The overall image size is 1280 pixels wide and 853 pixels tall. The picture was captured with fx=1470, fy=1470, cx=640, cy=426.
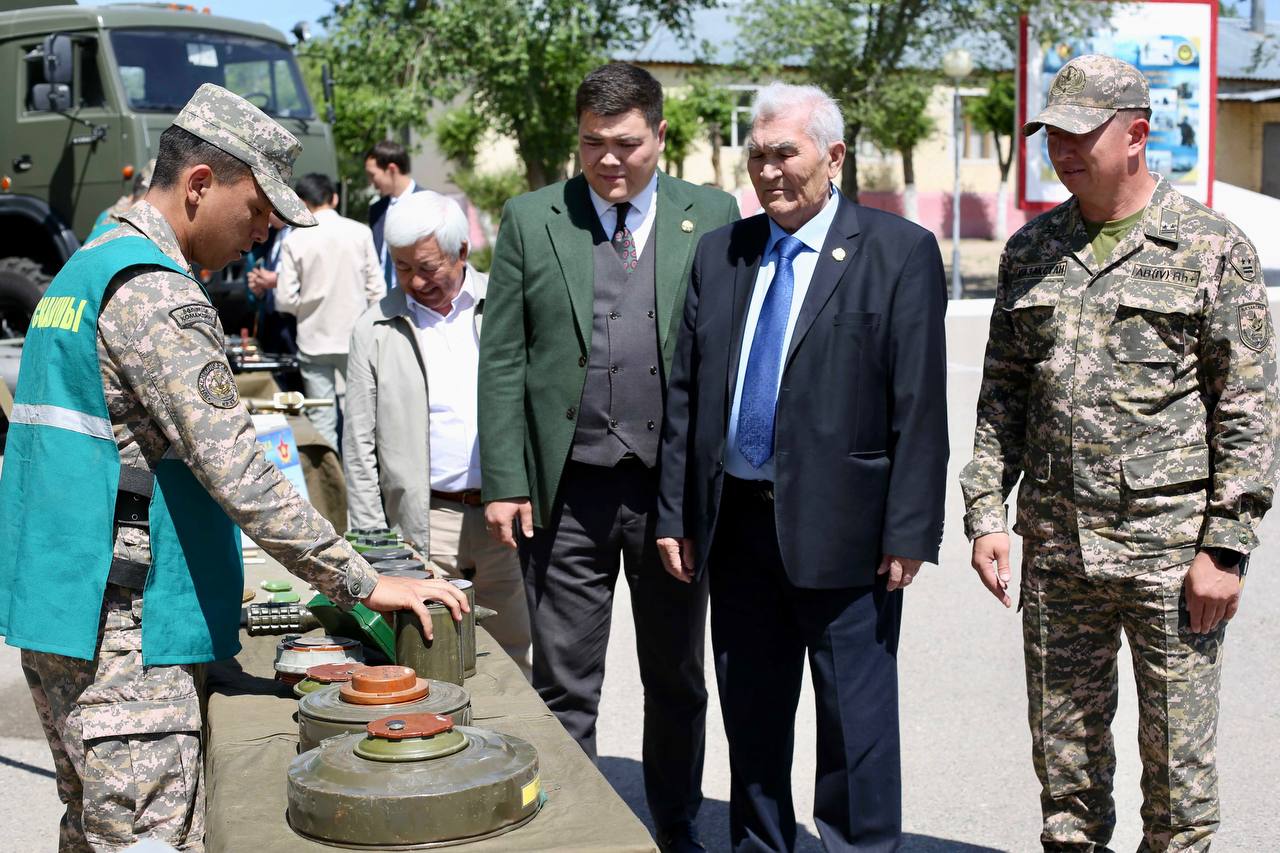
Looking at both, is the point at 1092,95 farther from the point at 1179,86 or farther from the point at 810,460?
the point at 1179,86

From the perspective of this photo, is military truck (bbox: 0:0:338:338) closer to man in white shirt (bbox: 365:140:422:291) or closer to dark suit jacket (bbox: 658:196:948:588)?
man in white shirt (bbox: 365:140:422:291)

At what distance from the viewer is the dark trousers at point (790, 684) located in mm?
3111

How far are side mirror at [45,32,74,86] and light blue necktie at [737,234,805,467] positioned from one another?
893 cm

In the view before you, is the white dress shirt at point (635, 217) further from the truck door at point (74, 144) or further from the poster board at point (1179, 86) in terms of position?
the poster board at point (1179, 86)

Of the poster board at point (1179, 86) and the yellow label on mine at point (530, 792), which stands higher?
the poster board at point (1179, 86)

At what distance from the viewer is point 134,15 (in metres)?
11.1

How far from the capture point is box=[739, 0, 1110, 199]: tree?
2216 centimetres

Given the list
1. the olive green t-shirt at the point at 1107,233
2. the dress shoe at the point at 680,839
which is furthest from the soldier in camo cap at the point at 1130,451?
the dress shoe at the point at 680,839

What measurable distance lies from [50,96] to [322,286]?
419 centimetres

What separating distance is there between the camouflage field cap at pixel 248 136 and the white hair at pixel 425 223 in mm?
1239

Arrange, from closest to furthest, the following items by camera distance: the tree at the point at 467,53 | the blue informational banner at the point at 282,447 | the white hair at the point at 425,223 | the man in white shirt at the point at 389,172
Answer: the white hair at the point at 425,223 → the blue informational banner at the point at 282,447 → the man in white shirt at the point at 389,172 → the tree at the point at 467,53

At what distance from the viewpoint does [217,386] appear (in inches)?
96.6

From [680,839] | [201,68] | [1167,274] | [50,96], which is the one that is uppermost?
[201,68]

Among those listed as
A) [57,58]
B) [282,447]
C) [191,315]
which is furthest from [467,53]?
[191,315]
